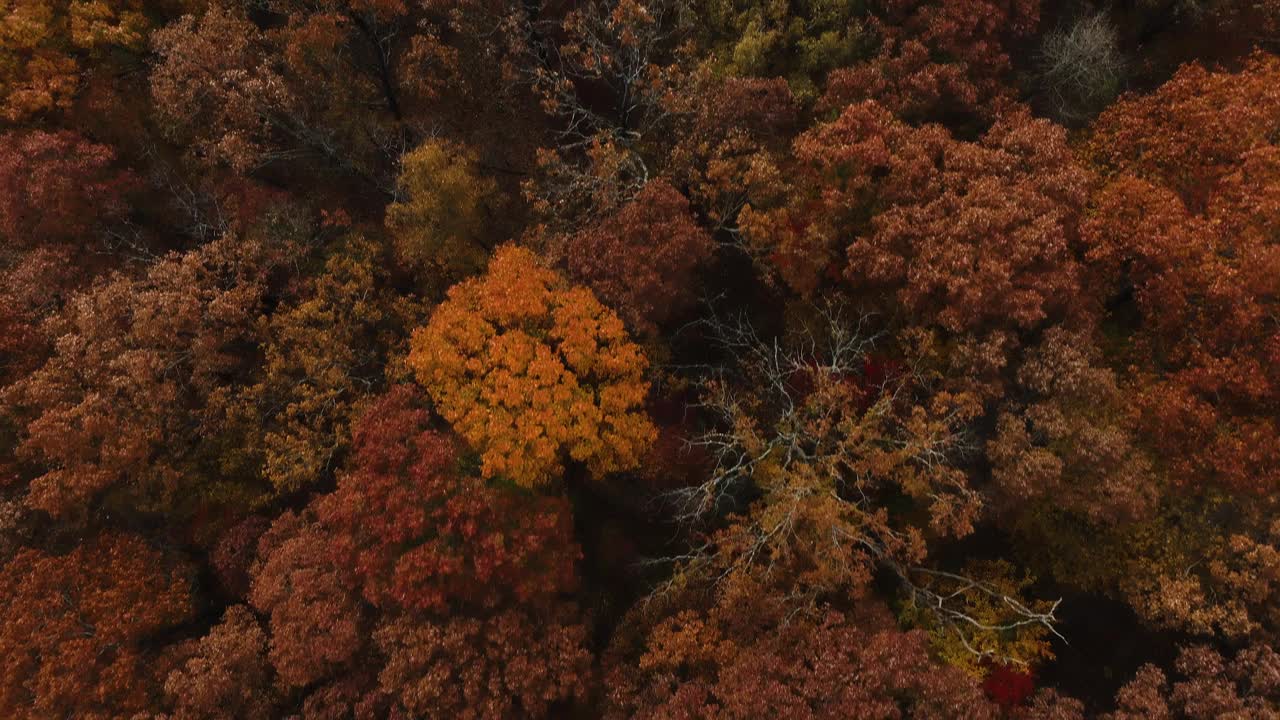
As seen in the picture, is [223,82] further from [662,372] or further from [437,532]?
[662,372]

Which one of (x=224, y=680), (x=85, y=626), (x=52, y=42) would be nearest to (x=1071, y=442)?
(x=224, y=680)

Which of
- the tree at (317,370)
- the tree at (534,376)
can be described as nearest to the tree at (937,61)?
the tree at (534,376)

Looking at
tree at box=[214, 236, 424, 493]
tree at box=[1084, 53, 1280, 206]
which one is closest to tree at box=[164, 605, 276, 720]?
tree at box=[214, 236, 424, 493]

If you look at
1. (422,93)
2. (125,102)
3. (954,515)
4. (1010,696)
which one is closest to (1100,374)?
(954,515)

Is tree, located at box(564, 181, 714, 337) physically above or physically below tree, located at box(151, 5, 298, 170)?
below

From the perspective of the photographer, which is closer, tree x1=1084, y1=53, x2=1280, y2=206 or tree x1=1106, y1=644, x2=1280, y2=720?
tree x1=1106, y1=644, x2=1280, y2=720

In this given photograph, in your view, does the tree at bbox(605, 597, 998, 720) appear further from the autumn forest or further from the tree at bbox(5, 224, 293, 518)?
the tree at bbox(5, 224, 293, 518)
